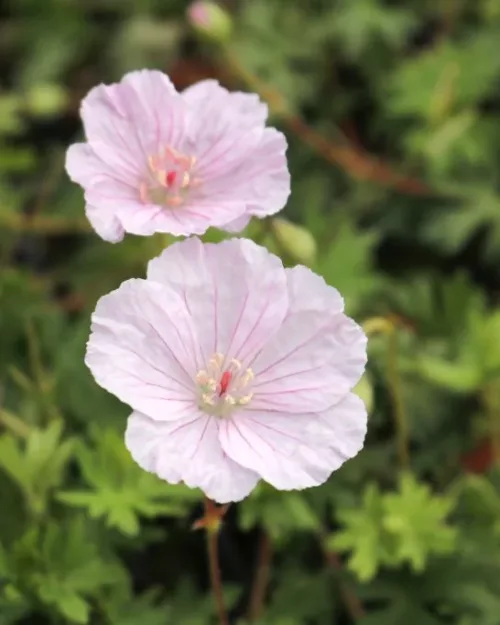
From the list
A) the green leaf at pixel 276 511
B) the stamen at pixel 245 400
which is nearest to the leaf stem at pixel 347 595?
the green leaf at pixel 276 511

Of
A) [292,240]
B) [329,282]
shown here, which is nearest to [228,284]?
[292,240]

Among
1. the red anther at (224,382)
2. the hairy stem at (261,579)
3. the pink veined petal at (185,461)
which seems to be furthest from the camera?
the hairy stem at (261,579)

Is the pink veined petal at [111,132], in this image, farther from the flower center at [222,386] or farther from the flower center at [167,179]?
the flower center at [222,386]

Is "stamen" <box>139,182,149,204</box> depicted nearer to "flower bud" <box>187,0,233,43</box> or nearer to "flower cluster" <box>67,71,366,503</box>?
"flower cluster" <box>67,71,366,503</box>

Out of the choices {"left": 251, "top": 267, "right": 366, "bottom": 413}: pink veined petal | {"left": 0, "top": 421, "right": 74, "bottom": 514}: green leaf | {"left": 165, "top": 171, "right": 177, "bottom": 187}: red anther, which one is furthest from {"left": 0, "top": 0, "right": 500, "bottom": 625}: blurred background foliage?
{"left": 251, "top": 267, "right": 366, "bottom": 413}: pink veined petal

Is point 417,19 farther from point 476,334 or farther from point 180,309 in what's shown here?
point 180,309

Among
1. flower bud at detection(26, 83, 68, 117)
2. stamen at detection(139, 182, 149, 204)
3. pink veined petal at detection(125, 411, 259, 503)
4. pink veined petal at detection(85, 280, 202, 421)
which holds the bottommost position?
flower bud at detection(26, 83, 68, 117)

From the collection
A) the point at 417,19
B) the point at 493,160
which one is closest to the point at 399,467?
the point at 493,160

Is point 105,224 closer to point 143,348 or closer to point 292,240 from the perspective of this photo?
point 143,348
